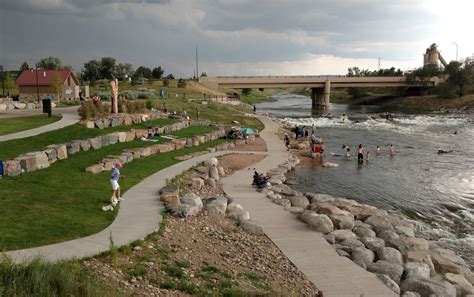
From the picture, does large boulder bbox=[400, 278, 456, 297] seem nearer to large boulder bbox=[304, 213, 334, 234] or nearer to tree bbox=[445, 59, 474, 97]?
large boulder bbox=[304, 213, 334, 234]

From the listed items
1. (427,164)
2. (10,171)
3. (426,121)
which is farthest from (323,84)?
(10,171)

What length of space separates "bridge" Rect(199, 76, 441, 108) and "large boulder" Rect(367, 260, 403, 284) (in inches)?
3437

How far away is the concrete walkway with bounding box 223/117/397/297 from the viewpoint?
10969 mm

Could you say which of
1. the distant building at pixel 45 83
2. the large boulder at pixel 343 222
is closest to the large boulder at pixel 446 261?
the large boulder at pixel 343 222

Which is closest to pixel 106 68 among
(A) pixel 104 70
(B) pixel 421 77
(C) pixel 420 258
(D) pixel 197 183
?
(A) pixel 104 70

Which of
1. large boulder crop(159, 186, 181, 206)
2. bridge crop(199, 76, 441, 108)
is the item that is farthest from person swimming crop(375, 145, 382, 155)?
bridge crop(199, 76, 441, 108)

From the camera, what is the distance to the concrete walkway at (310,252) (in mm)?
10969

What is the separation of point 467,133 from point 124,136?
4553cm

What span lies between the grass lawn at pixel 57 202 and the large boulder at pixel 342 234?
7839 millimetres

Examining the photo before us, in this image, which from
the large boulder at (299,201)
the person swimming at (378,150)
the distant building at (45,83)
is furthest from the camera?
the distant building at (45,83)

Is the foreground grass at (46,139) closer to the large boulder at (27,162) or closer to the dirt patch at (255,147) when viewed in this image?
the large boulder at (27,162)

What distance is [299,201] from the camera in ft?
65.6

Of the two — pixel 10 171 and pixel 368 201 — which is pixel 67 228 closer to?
pixel 10 171

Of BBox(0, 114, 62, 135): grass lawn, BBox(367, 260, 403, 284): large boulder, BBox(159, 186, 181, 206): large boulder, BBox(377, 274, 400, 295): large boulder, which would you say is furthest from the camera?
BBox(0, 114, 62, 135): grass lawn
